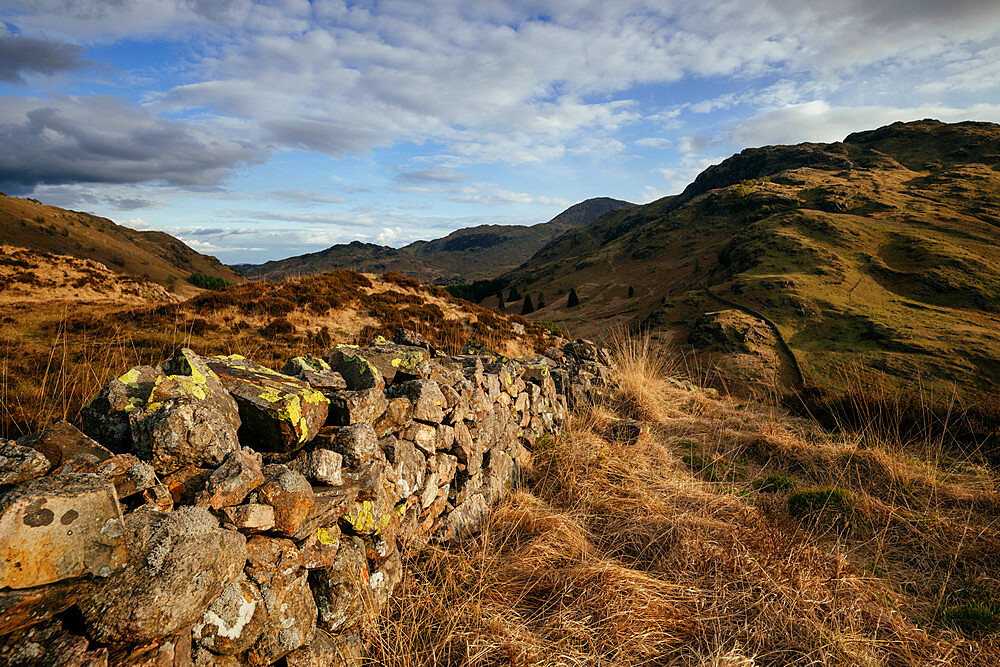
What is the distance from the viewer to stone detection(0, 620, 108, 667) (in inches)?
56.3

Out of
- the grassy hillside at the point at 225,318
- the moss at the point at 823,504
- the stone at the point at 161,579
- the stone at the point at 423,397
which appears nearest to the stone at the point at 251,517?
the stone at the point at 161,579

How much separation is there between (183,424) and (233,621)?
101cm

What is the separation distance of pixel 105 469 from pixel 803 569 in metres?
4.97

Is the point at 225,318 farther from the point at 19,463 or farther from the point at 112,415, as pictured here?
the point at 19,463

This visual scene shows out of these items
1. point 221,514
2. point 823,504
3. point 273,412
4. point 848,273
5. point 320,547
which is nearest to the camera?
point 221,514

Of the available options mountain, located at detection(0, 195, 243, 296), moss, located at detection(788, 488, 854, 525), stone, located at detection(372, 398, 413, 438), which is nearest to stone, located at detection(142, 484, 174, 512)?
stone, located at detection(372, 398, 413, 438)

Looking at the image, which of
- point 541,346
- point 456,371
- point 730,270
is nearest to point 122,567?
point 456,371

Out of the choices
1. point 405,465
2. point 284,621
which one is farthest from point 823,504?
point 284,621

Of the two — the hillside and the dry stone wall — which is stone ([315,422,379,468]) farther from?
the hillside

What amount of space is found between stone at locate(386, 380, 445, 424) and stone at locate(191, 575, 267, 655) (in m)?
1.91

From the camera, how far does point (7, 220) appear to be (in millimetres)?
53250

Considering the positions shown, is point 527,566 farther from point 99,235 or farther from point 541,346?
point 99,235

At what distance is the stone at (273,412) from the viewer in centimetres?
275

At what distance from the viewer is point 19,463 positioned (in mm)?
1757
